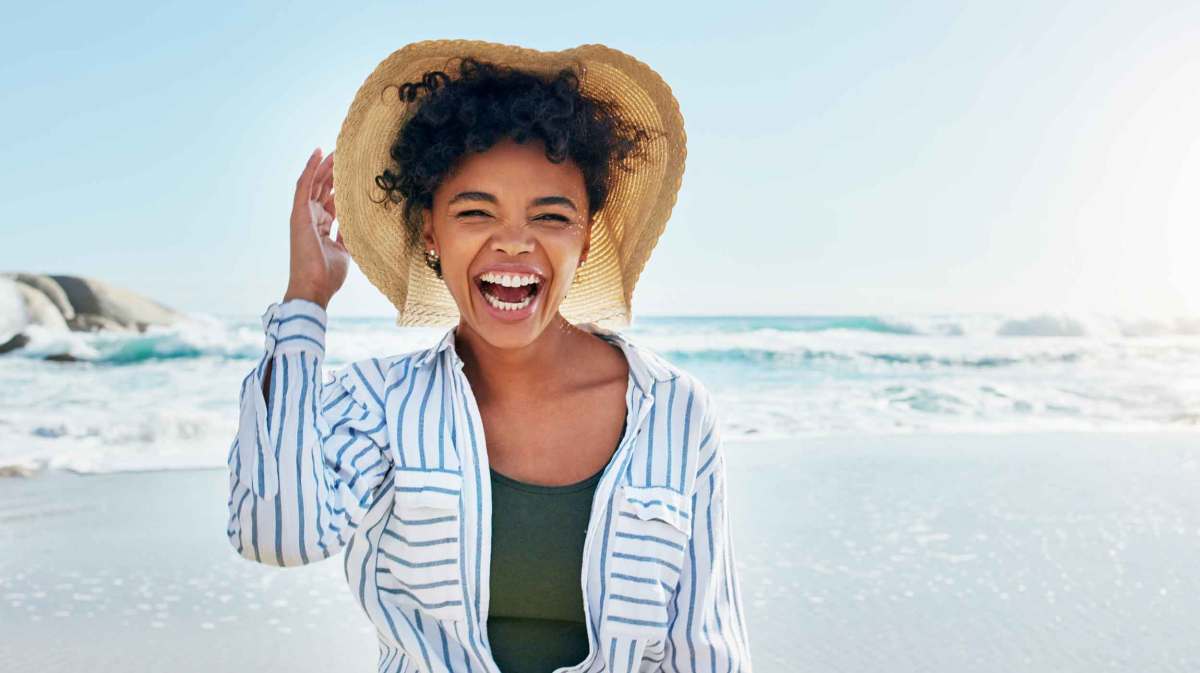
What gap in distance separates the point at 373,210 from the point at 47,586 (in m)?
2.78

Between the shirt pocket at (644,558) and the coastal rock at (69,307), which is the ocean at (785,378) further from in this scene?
the shirt pocket at (644,558)

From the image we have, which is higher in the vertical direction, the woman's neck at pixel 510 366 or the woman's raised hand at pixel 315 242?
the woman's raised hand at pixel 315 242

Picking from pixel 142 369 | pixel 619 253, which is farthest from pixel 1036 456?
pixel 142 369

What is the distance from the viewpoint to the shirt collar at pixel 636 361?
1.96m

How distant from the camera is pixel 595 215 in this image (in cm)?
221

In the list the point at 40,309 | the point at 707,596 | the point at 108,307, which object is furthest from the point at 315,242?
the point at 108,307

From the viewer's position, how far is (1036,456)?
670 centimetres

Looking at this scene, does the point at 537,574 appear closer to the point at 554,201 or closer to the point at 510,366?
the point at 510,366

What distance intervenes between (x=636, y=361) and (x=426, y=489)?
19.7 inches

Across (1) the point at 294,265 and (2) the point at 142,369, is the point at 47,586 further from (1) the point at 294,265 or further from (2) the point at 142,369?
(2) the point at 142,369

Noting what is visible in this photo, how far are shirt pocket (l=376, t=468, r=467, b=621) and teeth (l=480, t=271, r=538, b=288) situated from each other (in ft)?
1.13

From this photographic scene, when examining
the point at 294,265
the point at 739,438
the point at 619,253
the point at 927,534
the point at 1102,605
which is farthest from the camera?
the point at 739,438

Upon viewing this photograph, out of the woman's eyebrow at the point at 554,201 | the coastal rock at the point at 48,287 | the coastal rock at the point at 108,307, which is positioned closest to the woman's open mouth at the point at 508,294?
the woman's eyebrow at the point at 554,201

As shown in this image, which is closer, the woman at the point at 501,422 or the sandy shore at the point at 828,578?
→ the woman at the point at 501,422
